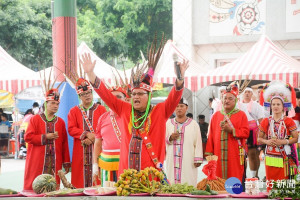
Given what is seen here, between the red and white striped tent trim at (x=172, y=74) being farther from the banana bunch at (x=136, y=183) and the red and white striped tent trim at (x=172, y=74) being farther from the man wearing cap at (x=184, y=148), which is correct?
the banana bunch at (x=136, y=183)

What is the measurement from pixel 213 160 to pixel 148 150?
0.65 m

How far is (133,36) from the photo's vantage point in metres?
27.6

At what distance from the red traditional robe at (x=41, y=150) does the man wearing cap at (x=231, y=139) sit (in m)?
2.10

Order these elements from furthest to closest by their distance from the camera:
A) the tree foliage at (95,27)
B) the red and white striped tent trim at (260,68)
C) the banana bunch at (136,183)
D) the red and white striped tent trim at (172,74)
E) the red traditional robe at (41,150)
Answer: the tree foliage at (95,27) < the red and white striped tent trim at (172,74) < the red and white striped tent trim at (260,68) < the red traditional robe at (41,150) < the banana bunch at (136,183)

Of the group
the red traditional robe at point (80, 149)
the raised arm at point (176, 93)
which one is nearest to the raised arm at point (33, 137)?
the red traditional robe at point (80, 149)

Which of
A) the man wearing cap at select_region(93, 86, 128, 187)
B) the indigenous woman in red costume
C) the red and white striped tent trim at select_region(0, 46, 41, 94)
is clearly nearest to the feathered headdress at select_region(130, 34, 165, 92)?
the man wearing cap at select_region(93, 86, 128, 187)

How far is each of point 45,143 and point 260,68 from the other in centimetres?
666

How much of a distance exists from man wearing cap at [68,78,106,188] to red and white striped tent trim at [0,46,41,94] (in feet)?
22.3

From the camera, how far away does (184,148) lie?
25.6 ft

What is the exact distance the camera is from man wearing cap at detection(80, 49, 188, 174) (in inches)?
216

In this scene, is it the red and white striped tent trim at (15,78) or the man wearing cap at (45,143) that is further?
the red and white striped tent trim at (15,78)

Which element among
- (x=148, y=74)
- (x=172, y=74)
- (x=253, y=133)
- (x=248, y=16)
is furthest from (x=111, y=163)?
(x=248, y=16)

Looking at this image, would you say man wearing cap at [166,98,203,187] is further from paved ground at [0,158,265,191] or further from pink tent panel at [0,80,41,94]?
pink tent panel at [0,80,41,94]

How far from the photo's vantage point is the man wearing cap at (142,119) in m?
5.49
